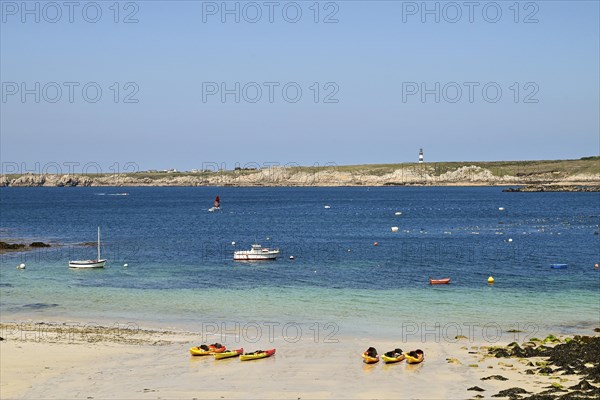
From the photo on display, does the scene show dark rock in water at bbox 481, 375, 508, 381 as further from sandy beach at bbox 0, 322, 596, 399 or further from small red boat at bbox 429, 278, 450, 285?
small red boat at bbox 429, 278, 450, 285

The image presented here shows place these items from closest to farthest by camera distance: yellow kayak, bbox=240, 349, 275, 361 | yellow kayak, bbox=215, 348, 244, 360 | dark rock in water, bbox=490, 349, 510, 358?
dark rock in water, bbox=490, 349, 510, 358 → yellow kayak, bbox=240, 349, 275, 361 → yellow kayak, bbox=215, 348, 244, 360

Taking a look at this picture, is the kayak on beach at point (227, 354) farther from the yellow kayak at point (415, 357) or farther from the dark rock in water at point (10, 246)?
the dark rock in water at point (10, 246)

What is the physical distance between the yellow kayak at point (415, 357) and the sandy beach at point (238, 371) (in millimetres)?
285

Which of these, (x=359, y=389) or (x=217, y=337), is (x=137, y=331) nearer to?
(x=217, y=337)

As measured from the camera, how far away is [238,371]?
2772cm

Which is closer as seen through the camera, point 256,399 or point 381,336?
point 256,399

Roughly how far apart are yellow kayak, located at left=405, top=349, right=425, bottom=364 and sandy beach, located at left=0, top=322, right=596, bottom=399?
0.28m

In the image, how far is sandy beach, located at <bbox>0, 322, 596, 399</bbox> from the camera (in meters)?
24.7

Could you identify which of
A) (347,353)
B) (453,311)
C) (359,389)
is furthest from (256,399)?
(453,311)

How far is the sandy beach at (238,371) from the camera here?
24.7 meters

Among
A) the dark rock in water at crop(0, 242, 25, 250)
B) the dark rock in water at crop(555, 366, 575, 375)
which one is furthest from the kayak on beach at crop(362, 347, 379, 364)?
the dark rock in water at crop(0, 242, 25, 250)

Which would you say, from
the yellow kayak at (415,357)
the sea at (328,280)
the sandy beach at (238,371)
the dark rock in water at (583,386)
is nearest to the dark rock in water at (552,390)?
the sandy beach at (238,371)

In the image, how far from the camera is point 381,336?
111ft

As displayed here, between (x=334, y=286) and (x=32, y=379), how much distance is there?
2550 cm
